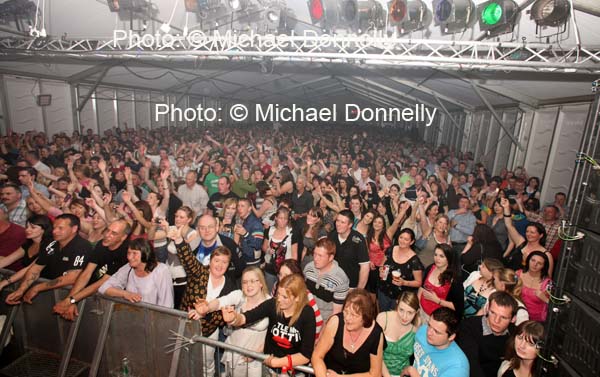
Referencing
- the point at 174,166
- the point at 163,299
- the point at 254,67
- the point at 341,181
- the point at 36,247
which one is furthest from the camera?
the point at 254,67

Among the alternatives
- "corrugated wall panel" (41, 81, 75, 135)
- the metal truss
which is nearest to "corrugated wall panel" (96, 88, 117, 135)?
"corrugated wall panel" (41, 81, 75, 135)

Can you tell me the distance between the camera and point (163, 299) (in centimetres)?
283

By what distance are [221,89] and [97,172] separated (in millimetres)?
11508

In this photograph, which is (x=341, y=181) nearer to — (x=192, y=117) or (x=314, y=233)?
(x=314, y=233)

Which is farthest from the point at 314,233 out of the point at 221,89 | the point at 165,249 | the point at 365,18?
the point at 221,89

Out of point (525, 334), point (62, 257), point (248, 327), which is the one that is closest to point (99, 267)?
point (62, 257)

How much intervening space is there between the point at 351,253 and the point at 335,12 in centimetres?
457

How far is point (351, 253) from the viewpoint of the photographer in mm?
3430

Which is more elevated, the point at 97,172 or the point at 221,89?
the point at 221,89

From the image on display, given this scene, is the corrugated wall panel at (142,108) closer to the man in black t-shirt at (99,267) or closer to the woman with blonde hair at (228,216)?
the woman with blonde hair at (228,216)

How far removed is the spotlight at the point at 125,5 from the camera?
6090mm

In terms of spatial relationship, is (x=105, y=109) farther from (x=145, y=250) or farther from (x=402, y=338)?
(x=402, y=338)

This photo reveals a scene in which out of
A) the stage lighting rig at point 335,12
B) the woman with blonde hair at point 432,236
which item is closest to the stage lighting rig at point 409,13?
the stage lighting rig at point 335,12

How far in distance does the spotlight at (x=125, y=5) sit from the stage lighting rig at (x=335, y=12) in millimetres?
3154
